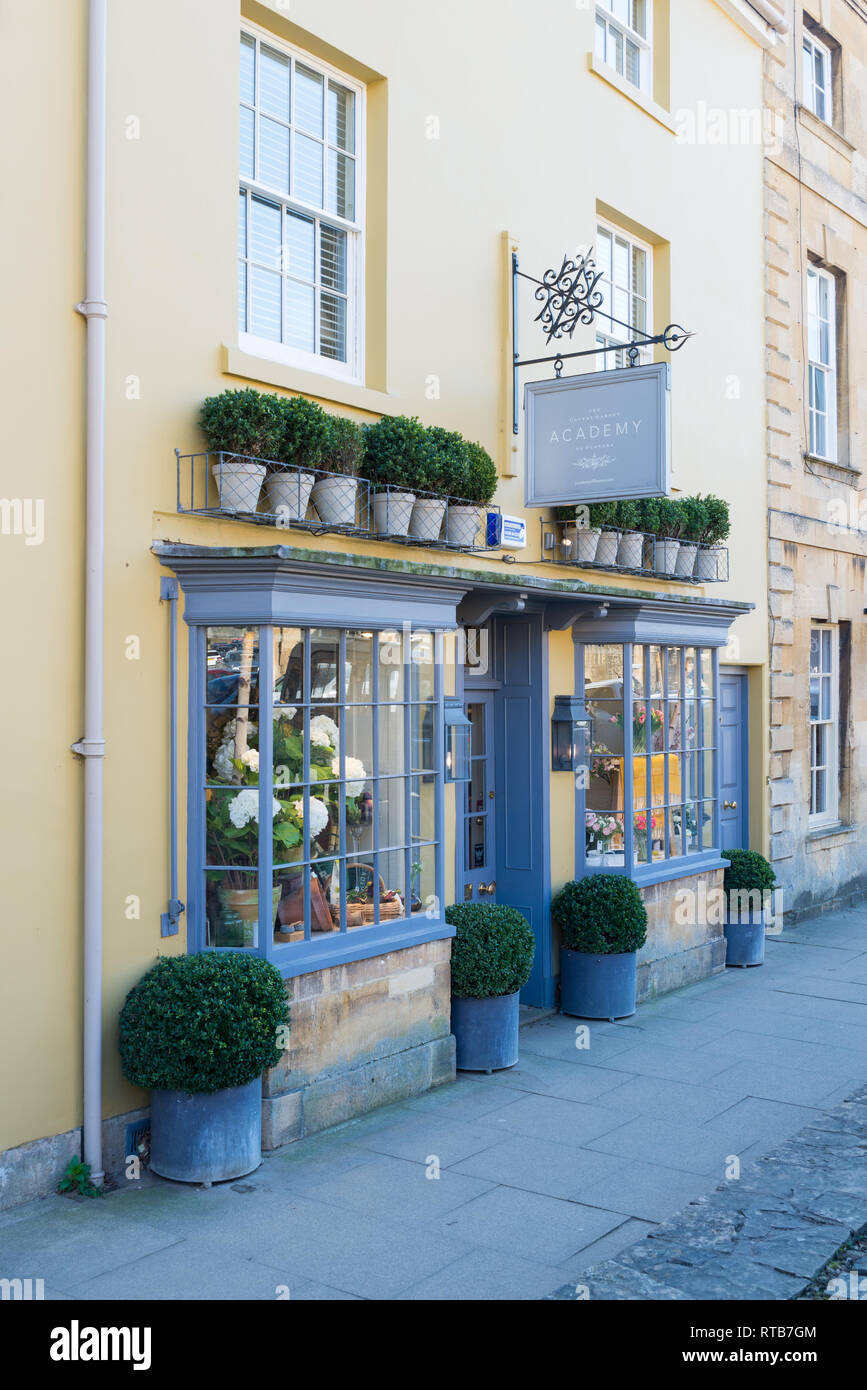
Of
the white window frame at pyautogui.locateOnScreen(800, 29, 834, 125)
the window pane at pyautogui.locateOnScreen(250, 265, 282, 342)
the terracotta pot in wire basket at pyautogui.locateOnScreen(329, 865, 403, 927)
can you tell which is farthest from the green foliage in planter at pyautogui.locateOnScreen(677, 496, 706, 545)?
the white window frame at pyautogui.locateOnScreen(800, 29, 834, 125)

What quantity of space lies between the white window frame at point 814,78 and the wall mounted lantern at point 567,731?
859 cm

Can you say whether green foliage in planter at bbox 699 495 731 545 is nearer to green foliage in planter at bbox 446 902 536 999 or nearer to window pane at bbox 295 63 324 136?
green foliage in planter at bbox 446 902 536 999

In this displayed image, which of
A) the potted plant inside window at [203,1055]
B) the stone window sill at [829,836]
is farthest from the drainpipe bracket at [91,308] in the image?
the stone window sill at [829,836]

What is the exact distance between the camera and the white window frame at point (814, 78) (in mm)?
13859

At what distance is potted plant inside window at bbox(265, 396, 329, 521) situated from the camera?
6.50 metres

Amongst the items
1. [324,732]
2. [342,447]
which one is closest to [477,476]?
[342,447]

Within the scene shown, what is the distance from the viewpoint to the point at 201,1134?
5742mm

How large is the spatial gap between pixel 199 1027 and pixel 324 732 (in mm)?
1801

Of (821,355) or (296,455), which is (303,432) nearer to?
(296,455)

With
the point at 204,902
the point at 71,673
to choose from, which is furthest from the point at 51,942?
the point at 71,673

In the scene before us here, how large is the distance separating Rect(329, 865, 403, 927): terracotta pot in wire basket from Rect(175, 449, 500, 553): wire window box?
6.67 ft

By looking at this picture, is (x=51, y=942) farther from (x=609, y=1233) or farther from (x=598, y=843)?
(x=598, y=843)
